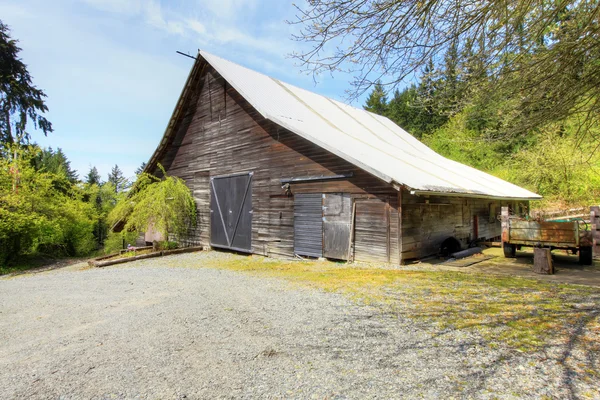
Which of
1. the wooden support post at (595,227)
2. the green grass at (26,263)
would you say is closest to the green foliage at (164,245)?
the green grass at (26,263)

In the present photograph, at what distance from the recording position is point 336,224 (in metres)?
9.37

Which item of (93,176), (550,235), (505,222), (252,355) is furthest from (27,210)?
(93,176)

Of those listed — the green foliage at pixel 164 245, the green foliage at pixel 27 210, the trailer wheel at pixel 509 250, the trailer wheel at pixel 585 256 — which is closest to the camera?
the trailer wheel at pixel 585 256

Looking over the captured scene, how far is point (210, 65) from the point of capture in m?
13.4

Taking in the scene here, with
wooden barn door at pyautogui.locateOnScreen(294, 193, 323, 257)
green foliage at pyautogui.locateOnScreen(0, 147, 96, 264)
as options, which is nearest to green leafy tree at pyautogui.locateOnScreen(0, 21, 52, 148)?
green foliage at pyautogui.locateOnScreen(0, 147, 96, 264)

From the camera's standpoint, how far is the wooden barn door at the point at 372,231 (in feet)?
27.7

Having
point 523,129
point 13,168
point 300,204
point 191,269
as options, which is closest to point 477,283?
point 523,129

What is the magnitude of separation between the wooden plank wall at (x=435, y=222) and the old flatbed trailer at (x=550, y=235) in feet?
5.91

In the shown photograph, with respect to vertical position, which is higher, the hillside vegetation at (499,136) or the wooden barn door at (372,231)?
the hillside vegetation at (499,136)

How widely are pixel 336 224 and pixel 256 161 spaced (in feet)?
12.9

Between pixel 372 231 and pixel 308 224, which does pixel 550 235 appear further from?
pixel 308 224

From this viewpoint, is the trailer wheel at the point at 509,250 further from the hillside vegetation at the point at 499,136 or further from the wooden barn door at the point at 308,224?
the wooden barn door at the point at 308,224

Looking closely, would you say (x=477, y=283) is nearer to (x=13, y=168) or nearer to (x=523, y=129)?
(x=523, y=129)

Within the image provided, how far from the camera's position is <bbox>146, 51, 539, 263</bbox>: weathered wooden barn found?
28.5 ft
